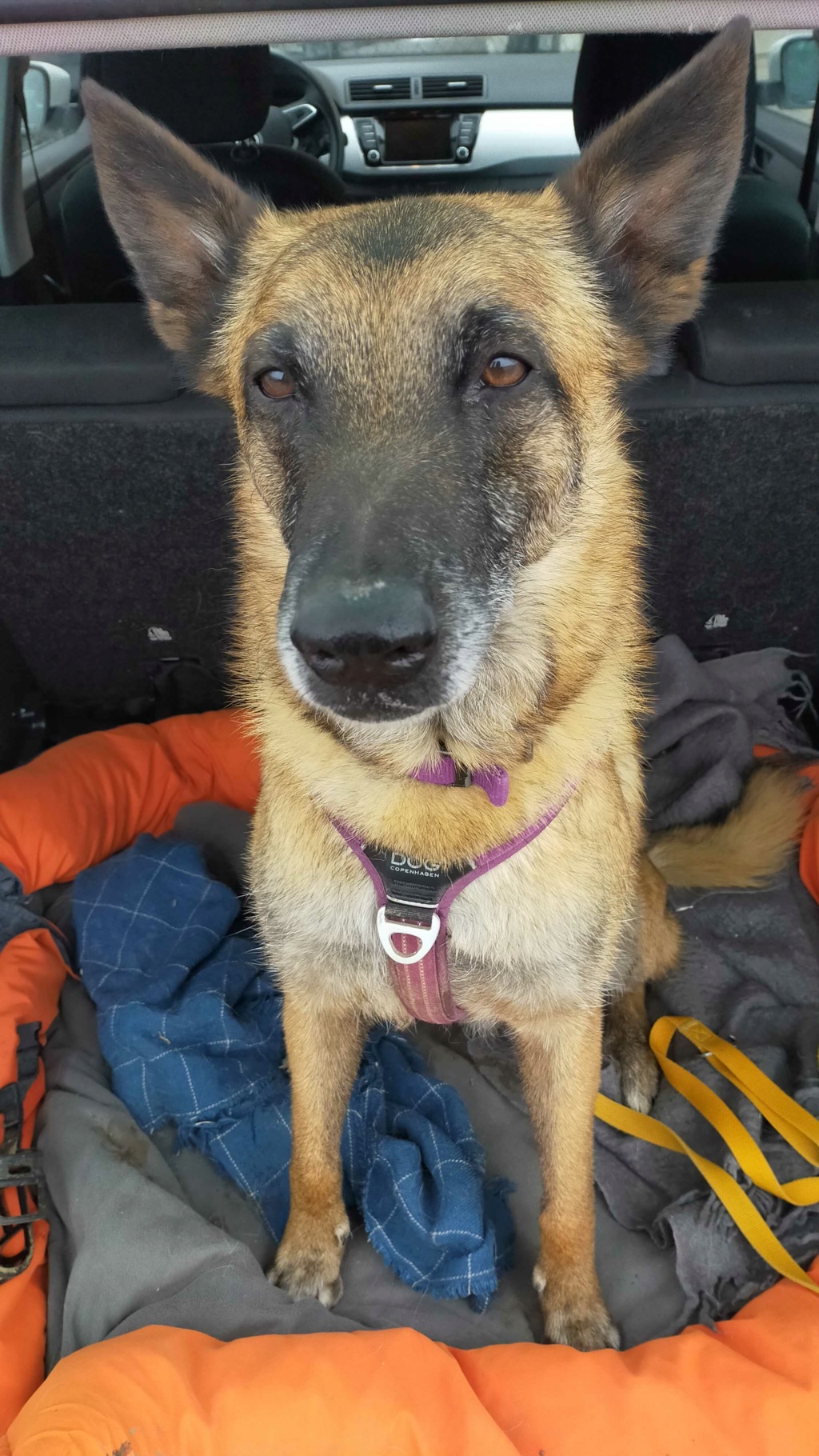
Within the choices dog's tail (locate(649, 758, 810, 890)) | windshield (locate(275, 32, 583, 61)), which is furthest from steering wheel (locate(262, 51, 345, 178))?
dog's tail (locate(649, 758, 810, 890))

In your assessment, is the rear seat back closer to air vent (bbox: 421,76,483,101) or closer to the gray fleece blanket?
the gray fleece blanket

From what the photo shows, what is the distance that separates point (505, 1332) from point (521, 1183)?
0.33 meters

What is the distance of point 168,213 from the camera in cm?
168

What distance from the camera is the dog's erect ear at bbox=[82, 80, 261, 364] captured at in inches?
59.8

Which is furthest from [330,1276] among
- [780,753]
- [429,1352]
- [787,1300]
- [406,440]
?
[780,753]

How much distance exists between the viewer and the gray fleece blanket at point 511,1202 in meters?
1.77

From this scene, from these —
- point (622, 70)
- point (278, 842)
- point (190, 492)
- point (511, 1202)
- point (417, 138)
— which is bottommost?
point (511, 1202)

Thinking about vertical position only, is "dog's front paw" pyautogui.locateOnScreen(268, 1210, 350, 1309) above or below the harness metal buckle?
below

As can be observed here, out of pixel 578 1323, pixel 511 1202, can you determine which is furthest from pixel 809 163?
pixel 578 1323

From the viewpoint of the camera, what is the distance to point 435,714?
156 centimetres

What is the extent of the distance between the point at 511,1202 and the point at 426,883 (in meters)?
0.98

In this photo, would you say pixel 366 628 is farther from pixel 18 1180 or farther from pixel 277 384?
pixel 18 1180

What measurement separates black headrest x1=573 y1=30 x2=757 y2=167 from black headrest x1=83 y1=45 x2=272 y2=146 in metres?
1.15

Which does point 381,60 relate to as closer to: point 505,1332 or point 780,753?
point 780,753
